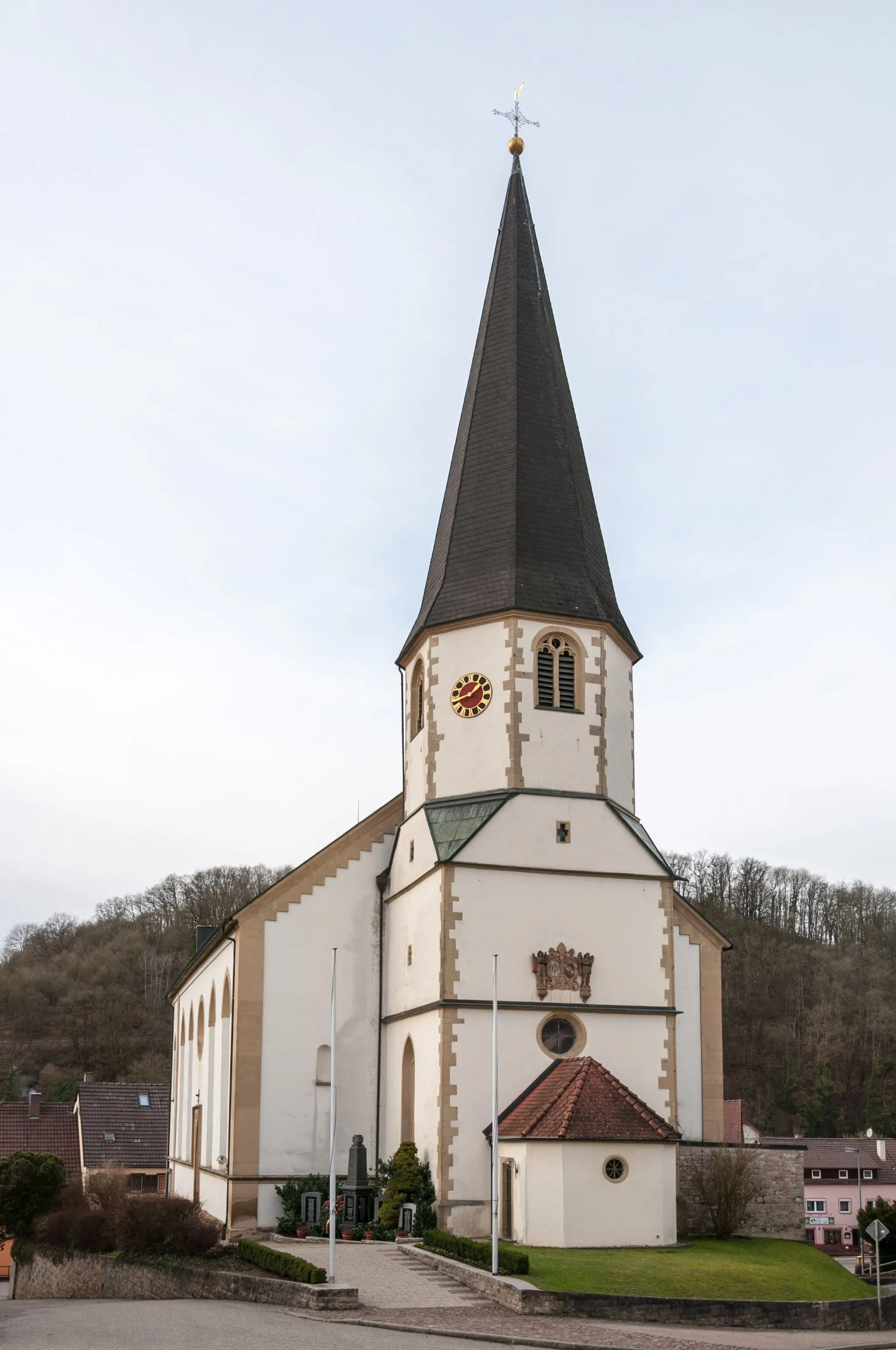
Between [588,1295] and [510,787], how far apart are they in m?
11.5

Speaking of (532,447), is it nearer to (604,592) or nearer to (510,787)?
(604,592)

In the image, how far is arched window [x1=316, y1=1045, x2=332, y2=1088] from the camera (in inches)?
1170

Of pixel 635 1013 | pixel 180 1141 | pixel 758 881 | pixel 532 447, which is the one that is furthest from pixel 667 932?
pixel 758 881

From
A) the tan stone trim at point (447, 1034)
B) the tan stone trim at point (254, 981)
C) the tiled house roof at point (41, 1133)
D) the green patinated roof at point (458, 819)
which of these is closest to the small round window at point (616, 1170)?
the tan stone trim at point (447, 1034)

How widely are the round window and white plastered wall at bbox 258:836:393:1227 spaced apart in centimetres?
470

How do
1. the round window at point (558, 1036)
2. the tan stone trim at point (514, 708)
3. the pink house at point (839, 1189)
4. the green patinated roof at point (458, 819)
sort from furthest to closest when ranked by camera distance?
the pink house at point (839, 1189) < the tan stone trim at point (514, 708) < the green patinated roof at point (458, 819) < the round window at point (558, 1036)

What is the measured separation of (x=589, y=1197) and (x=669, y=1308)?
461 centimetres

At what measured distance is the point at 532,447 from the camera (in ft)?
107

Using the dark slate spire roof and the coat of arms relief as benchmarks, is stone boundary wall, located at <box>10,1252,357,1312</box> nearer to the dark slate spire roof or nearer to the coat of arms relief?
the coat of arms relief

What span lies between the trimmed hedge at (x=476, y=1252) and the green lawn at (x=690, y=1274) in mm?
285

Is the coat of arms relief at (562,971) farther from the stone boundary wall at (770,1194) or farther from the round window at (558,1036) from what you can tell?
the stone boundary wall at (770,1194)

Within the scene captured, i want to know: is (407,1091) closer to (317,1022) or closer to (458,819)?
(317,1022)

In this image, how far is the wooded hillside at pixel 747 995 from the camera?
276ft

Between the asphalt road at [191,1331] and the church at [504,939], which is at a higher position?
the church at [504,939]
